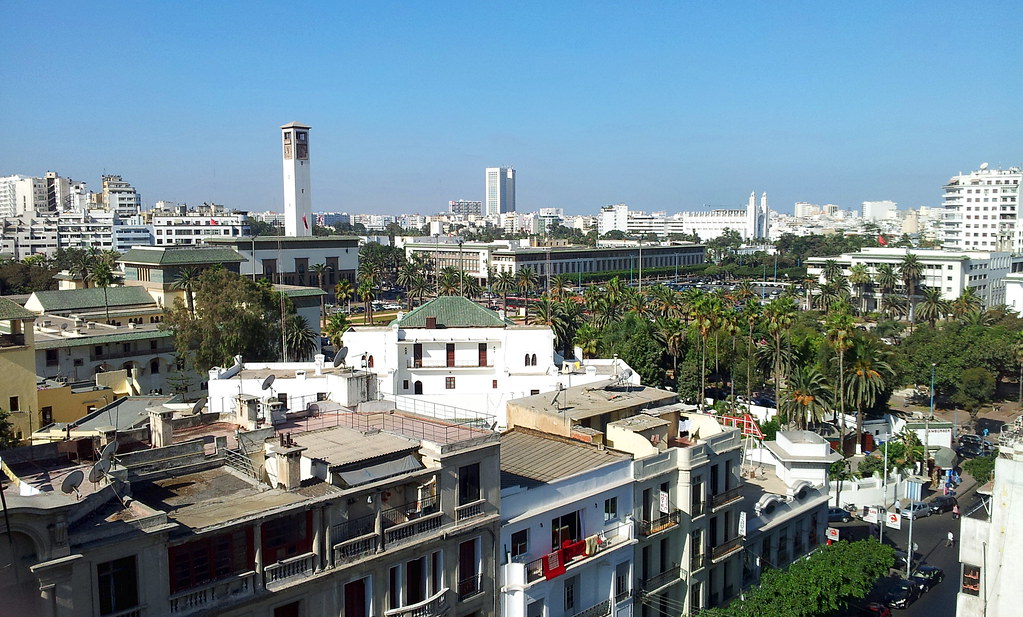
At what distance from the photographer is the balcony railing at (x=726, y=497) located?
89.5 ft

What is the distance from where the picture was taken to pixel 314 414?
82.1 ft

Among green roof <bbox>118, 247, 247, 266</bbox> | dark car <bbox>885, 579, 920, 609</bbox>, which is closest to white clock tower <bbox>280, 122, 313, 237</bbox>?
green roof <bbox>118, 247, 247, 266</bbox>

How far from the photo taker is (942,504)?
151 feet

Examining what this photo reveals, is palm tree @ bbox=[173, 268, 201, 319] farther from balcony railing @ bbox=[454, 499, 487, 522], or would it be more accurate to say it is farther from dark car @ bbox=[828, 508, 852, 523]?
balcony railing @ bbox=[454, 499, 487, 522]

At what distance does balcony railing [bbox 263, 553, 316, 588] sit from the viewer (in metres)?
16.3

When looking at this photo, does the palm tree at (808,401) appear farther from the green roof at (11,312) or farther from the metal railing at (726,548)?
the green roof at (11,312)

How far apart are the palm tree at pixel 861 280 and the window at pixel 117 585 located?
11788 centimetres

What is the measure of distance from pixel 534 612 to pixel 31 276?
10728 centimetres

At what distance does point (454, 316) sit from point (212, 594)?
34.6 m

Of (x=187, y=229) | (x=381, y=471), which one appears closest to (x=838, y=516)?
(x=381, y=471)

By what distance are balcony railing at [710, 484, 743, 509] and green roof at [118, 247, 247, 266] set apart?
61030 millimetres

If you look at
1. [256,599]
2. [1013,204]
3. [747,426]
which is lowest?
[747,426]

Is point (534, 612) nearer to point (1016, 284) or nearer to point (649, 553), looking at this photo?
point (649, 553)

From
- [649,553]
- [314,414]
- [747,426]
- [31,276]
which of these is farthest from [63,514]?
[31,276]
